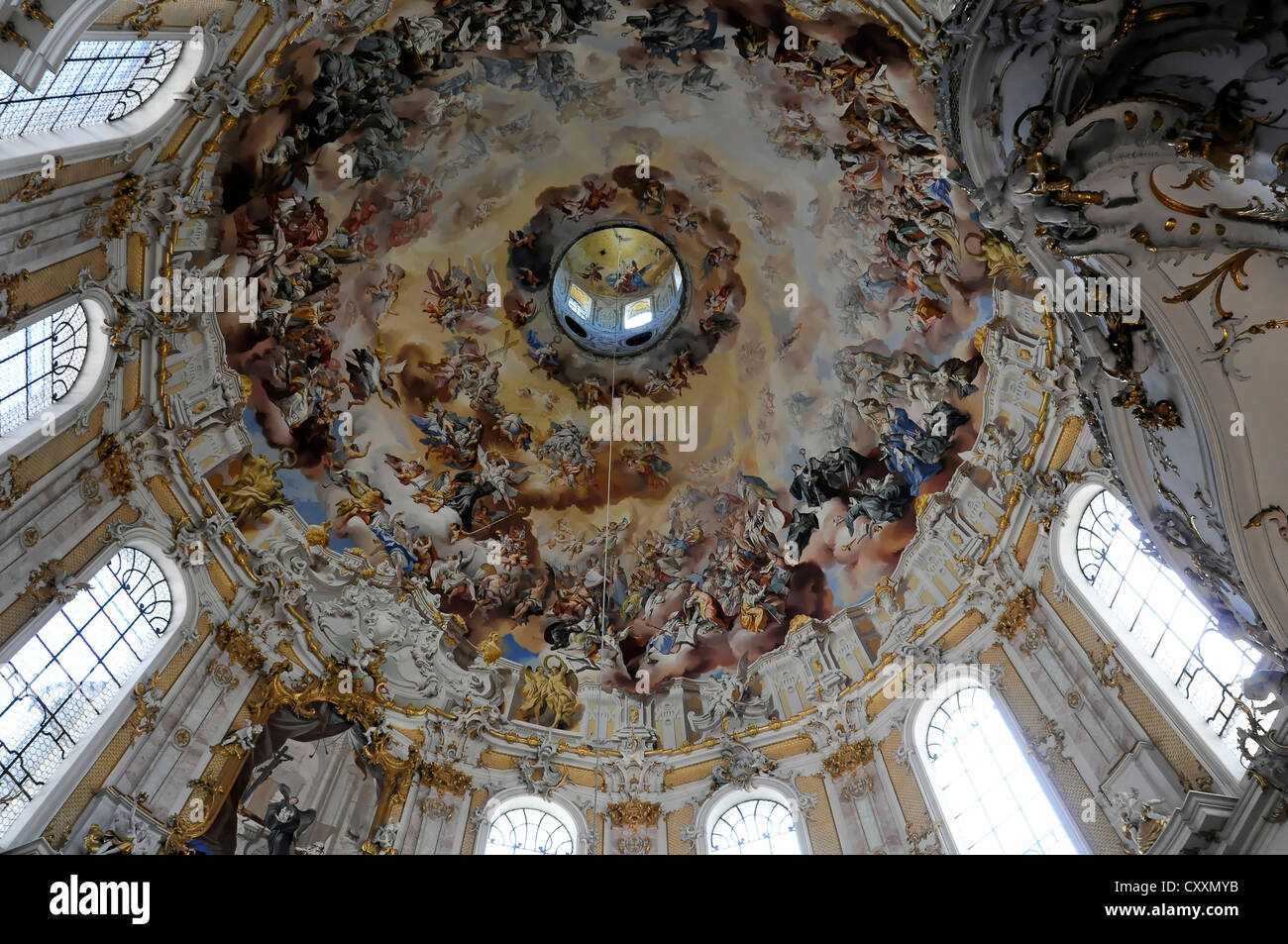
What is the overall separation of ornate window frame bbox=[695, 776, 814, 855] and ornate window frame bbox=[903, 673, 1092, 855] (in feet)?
7.94

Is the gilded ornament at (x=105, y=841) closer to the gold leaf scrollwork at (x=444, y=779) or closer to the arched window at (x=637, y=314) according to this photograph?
the gold leaf scrollwork at (x=444, y=779)

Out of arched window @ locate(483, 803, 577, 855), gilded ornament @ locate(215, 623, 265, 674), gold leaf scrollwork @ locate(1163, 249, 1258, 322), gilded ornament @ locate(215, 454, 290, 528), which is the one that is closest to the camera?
gold leaf scrollwork @ locate(1163, 249, 1258, 322)

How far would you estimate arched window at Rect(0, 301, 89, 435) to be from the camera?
12312mm

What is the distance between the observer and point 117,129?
1302 cm

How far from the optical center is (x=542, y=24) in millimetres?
17234

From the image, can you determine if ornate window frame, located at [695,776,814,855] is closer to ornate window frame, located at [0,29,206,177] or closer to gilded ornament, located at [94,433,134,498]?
gilded ornament, located at [94,433,134,498]

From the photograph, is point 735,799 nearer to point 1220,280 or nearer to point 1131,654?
point 1131,654

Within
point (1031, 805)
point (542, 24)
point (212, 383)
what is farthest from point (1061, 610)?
point (212, 383)

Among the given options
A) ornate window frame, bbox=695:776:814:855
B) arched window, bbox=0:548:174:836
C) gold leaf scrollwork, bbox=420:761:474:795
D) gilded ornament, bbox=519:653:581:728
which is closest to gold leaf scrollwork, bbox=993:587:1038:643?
ornate window frame, bbox=695:776:814:855

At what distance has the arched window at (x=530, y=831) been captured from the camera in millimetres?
17016

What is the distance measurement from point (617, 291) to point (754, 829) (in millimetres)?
→ 14018

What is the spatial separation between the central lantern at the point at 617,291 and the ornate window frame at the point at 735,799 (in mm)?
11029

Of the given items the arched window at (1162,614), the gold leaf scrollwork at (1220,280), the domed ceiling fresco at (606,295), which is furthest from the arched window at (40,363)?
the arched window at (1162,614)

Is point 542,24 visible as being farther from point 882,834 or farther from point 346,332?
point 882,834
